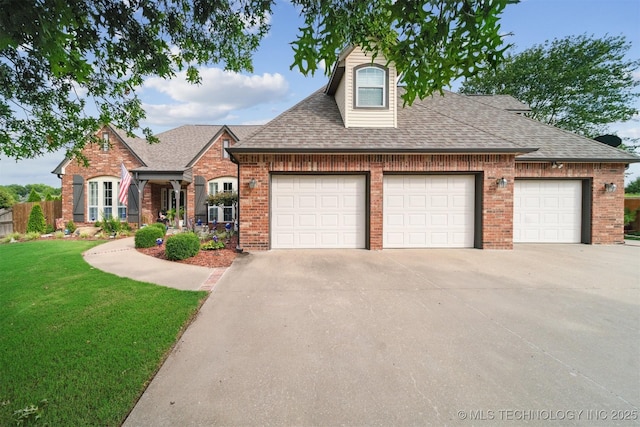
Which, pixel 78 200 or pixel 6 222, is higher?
pixel 78 200

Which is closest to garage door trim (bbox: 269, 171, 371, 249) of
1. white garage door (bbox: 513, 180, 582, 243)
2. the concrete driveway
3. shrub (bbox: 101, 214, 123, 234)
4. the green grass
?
the concrete driveway

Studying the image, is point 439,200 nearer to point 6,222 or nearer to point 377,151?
point 377,151

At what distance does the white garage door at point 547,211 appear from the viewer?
9.35 metres

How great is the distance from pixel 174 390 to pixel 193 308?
1.75 metres

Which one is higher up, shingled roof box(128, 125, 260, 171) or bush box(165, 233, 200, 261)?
shingled roof box(128, 125, 260, 171)

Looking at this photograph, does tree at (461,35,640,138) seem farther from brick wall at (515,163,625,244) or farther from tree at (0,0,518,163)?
tree at (0,0,518,163)

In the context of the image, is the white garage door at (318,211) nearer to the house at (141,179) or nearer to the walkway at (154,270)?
the walkway at (154,270)

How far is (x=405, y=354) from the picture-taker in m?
2.94

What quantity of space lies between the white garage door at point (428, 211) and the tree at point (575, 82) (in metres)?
17.4

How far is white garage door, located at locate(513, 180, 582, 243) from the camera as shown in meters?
9.35

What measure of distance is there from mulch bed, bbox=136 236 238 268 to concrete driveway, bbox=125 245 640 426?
4.71ft

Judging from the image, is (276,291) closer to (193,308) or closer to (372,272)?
(193,308)

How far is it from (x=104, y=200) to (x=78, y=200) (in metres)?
1.16

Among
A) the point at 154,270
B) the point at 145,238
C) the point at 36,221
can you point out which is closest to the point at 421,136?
the point at 154,270
